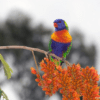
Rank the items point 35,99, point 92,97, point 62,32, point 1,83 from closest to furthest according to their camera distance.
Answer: point 92,97
point 62,32
point 1,83
point 35,99

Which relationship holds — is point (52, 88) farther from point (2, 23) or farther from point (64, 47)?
point (2, 23)

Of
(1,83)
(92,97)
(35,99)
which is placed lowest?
(35,99)

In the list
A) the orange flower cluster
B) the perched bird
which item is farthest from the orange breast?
the orange flower cluster

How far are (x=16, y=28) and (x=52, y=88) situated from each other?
24.7 ft

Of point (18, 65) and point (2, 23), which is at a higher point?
point (2, 23)

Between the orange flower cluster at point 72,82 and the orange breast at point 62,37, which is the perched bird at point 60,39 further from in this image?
the orange flower cluster at point 72,82

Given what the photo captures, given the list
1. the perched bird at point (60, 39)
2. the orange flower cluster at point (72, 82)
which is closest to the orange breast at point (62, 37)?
the perched bird at point (60, 39)

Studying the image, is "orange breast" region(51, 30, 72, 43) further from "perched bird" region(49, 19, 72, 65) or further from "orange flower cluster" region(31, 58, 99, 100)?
"orange flower cluster" region(31, 58, 99, 100)

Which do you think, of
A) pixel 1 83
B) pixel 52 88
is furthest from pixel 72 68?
pixel 1 83

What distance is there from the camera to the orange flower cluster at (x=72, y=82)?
3.40ft

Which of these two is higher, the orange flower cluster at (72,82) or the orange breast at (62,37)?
the orange breast at (62,37)

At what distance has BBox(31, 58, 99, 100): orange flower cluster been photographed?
104cm

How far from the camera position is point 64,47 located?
2.46m

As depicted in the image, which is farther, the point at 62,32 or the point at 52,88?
the point at 62,32
